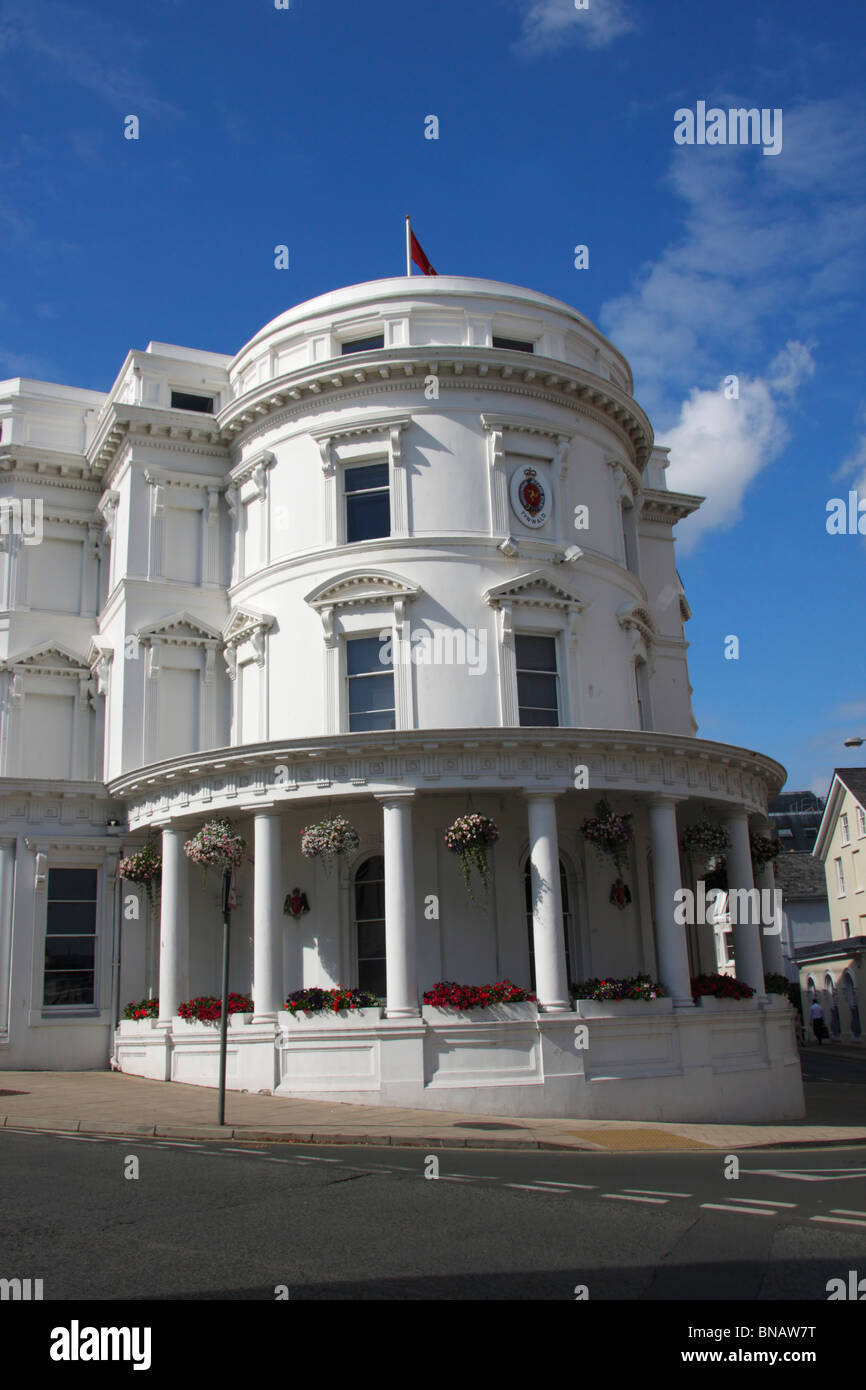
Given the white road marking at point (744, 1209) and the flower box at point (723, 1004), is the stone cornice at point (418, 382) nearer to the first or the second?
the flower box at point (723, 1004)

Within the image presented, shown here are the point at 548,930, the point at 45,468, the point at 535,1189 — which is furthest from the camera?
the point at 45,468

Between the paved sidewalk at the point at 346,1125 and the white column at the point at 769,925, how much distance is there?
480 cm

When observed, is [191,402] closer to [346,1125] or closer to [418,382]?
[418,382]

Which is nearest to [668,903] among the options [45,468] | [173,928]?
[173,928]

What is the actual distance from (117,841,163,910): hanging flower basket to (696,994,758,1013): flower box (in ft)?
36.7

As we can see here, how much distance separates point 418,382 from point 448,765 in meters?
9.16

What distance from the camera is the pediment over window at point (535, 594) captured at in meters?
24.6

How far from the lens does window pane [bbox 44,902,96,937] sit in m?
25.9

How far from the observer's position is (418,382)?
25484 mm

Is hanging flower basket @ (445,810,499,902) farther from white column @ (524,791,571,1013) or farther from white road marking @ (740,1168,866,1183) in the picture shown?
white road marking @ (740,1168,866,1183)

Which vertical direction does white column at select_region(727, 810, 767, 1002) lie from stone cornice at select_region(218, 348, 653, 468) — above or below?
below

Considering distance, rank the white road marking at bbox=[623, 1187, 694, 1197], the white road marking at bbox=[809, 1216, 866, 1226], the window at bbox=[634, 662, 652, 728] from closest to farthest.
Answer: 1. the white road marking at bbox=[809, 1216, 866, 1226]
2. the white road marking at bbox=[623, 1187, 694, 1197]
3. the window at bbox=[634, 662, 652, 728]

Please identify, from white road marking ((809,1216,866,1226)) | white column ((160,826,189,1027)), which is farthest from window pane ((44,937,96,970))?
white road marking ((809,1216,866,1226))

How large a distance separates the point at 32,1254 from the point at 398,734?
42.0ft
